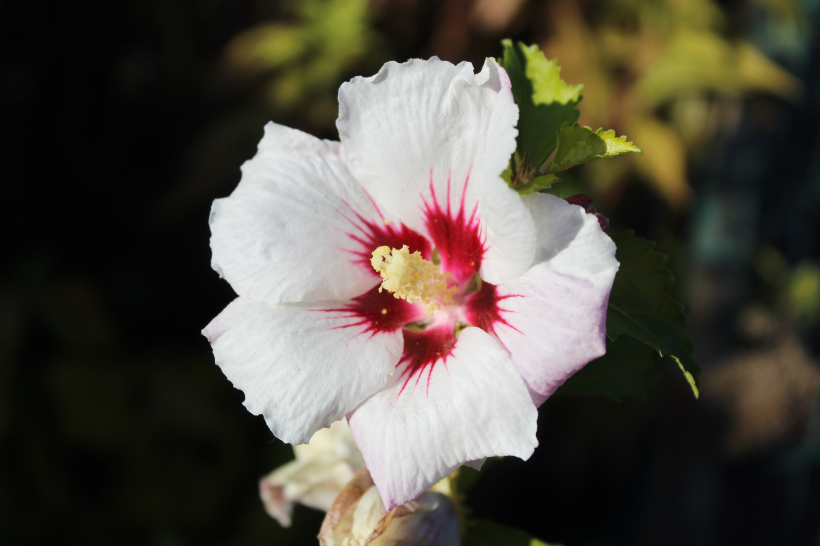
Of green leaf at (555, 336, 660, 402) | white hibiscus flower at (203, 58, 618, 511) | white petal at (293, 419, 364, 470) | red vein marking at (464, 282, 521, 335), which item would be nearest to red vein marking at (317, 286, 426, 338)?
white hibiscus flower at (203, 58, 618, 511)

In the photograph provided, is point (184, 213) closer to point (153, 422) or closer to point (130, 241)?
point (130, 241)

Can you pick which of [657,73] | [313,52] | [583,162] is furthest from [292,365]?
[313,52]

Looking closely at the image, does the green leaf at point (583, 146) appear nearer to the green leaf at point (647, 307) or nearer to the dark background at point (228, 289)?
the green leaf at point (647, 307)

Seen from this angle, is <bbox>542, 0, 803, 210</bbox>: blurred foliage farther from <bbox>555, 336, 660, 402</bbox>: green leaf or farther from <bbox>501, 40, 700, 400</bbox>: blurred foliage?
<bbox>501, 40, 700, 400</bbox>: blurred foliage

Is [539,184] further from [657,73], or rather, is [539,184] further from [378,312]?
[657,73]

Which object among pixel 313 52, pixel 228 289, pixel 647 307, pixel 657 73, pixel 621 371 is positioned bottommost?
pixel 228 289

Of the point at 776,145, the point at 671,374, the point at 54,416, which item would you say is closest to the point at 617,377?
the point at 671,374
